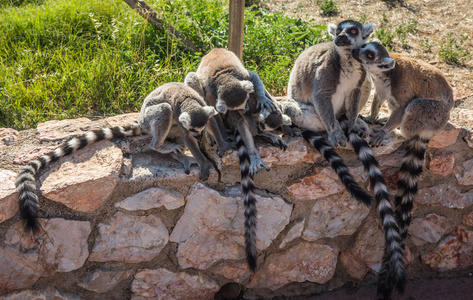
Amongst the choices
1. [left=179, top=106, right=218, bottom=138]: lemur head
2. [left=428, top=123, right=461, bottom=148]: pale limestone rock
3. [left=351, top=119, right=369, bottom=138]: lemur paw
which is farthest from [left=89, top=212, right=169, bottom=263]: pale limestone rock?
[left=428, top=123, right=461, bottom=148]: pale limestone rock

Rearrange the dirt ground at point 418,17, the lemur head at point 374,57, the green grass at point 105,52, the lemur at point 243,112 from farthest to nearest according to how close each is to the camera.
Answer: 1. the dirt ground at point 418,17
2. the green grass at point 105,52
3. the lemur head at point 374,57
4. the lemur at point 243,112

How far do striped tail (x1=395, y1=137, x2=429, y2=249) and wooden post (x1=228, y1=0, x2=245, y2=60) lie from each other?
182cm

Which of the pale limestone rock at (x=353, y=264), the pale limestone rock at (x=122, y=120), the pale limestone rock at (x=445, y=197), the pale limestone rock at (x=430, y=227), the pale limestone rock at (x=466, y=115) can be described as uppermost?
the pale limestone rock at (x=466, y=115)

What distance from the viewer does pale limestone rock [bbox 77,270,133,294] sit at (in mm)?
2842

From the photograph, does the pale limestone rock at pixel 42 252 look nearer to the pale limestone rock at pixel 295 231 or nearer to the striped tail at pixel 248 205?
the striped tail at pixel 248 205

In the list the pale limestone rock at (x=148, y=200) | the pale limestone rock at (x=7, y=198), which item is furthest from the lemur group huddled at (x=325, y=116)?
the pale limestone rock at (x=148, y=200)

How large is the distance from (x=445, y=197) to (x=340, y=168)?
1.08m

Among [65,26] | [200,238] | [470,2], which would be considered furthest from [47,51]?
[470,2]

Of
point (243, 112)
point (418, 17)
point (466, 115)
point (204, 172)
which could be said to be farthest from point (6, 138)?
point (418, 17)

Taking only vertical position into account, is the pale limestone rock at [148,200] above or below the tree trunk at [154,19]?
below

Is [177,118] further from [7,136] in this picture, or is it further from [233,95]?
[7,136]

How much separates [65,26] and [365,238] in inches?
166

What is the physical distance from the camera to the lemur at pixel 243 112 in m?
2.84

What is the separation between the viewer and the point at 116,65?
4348mm
